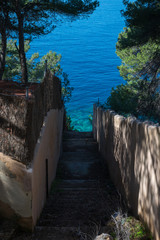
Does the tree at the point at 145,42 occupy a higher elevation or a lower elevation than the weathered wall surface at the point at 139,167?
higher

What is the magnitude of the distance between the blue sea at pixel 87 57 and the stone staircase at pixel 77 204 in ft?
125

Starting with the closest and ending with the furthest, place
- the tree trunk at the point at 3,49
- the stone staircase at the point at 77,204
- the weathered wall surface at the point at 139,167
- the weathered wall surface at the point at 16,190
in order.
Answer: the weathered wall surface at the point at 139,167, the weathered wall surface at the point at 16,190, the stone staircase at the point at 77,204, the tree trunk at the point at 3,49

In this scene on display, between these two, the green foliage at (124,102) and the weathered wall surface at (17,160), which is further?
the green foliage at (124,102)

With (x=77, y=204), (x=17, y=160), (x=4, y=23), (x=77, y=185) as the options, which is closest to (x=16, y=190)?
(x=17, y=160)

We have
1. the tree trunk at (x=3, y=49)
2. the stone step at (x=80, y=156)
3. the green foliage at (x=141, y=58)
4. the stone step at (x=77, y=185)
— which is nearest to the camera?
the stone step at (x=77, y=185)

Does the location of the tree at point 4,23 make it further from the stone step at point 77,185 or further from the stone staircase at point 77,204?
the stone step at point 77,185

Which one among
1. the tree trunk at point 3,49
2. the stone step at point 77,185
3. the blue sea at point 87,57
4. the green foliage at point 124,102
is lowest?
the stone step at point 77,185

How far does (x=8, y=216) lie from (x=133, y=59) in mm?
21442

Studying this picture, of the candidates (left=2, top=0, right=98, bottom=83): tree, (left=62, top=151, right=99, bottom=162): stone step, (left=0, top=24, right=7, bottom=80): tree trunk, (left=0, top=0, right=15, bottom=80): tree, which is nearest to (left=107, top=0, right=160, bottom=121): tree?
(left=2, top=0, right=98, bottom=83): tree

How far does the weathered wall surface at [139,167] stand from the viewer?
14.5ft

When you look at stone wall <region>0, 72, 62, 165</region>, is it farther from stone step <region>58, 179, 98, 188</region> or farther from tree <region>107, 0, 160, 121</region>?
tree <region>107, 0, 160, 121</region>

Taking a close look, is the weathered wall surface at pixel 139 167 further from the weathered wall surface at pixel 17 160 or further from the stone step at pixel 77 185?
the weathered wall surface at pixel 17 160

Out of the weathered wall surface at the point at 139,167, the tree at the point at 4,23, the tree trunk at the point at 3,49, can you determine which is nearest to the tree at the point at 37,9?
the tree at the point at 4,23

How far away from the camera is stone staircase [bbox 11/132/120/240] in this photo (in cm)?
A: 496
